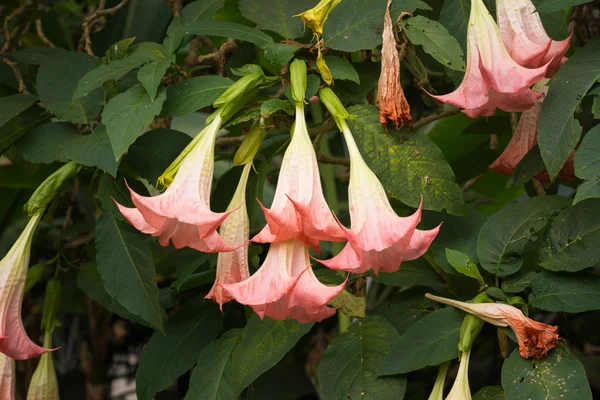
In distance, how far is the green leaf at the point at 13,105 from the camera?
3.00 feet

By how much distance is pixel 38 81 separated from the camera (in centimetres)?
95

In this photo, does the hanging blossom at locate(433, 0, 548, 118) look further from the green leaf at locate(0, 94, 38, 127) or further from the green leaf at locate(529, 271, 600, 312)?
the green leaf at locate(0, 94, 38, 127)

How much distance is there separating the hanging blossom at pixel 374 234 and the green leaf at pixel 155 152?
308mm

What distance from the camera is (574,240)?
→ 0.76 m

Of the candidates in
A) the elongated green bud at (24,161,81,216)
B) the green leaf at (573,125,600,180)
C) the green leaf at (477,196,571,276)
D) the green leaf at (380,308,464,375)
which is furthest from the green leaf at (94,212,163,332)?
the green leaf at (573,125,600,180)

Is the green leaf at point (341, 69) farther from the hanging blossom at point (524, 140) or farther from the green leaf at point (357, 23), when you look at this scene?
the hanging blossom at point (524, 140)

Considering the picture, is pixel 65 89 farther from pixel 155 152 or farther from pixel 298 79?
pixel 298 79

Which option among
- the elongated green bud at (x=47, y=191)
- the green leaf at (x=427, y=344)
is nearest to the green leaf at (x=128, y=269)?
the elongated green bud at (x=47, y=191)

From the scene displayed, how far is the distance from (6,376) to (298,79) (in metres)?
0.53

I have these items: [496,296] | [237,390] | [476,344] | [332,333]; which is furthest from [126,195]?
[332,333]

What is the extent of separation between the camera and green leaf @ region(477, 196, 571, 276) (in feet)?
2.64

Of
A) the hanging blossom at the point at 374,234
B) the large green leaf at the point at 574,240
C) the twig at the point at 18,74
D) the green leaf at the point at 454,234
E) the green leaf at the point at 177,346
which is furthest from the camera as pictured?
the twig at the point at 18,74

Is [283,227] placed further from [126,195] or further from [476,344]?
[476,344]

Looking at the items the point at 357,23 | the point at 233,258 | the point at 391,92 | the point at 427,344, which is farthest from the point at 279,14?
the point at 427,344
